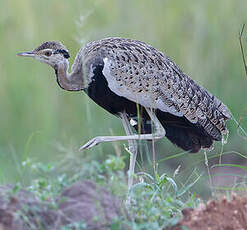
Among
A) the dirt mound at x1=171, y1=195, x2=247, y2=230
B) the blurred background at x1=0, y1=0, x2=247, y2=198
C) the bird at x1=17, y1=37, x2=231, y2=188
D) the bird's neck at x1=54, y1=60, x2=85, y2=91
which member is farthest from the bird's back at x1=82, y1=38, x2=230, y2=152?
the dirt mound at x1=171, y1=195, x2=247, y2=230

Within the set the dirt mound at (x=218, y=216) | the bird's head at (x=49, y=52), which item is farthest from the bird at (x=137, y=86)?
the dirt mound at (x=218, y=216)

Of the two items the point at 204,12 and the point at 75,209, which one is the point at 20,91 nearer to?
the point at 204,12

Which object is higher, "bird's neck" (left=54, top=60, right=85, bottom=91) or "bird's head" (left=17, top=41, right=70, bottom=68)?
"bird's head" (left=17, top=41, right=70, bottom=68)

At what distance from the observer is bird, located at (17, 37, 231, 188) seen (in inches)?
190

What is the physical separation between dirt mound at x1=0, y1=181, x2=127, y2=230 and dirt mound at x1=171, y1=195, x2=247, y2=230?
0.29 m

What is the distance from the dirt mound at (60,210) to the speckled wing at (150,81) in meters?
1.83

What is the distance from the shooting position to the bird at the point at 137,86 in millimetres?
4824

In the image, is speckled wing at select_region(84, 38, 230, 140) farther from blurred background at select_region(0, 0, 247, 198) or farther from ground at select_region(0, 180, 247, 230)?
ground at select_region(0, 180, 247, 230)

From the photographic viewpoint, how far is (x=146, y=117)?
515 cm

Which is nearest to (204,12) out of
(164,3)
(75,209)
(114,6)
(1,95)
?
(164,3)

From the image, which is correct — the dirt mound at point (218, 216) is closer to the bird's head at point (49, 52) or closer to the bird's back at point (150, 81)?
the bird's back at point (150, 81)

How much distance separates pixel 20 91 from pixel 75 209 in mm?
3996

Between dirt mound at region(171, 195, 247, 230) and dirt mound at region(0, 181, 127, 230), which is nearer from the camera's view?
dirt mound at region(0, 181, 127, 230)

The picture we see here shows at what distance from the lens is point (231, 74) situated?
23.3ft
